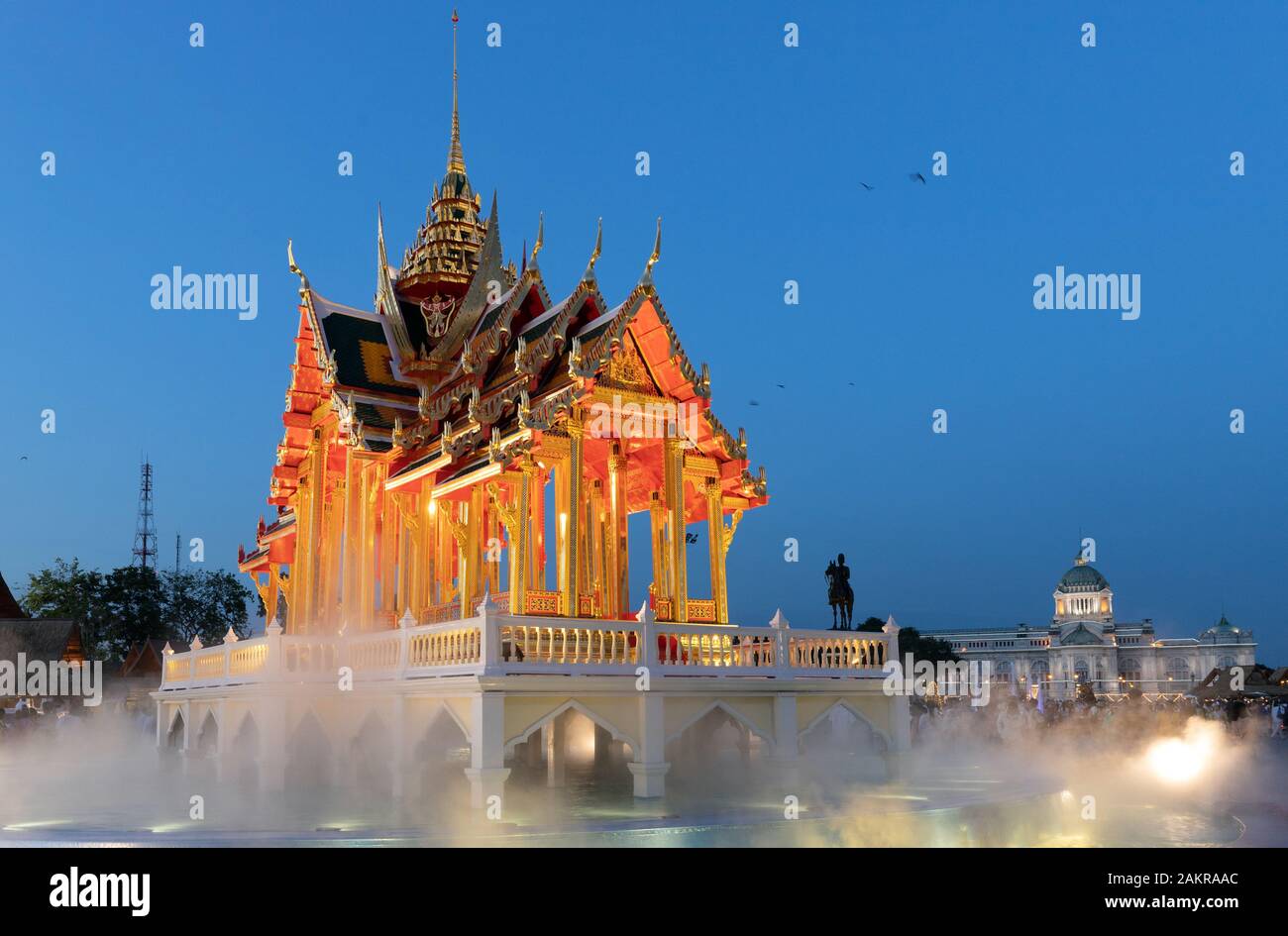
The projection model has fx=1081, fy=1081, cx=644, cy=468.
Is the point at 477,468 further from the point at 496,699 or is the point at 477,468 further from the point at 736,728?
the point at 736,728

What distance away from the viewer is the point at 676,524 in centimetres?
1723

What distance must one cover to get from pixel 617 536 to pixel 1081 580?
165m

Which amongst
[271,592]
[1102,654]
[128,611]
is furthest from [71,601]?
[1102,654]

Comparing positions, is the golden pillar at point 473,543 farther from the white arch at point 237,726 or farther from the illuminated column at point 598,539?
the white arch at point 237,726

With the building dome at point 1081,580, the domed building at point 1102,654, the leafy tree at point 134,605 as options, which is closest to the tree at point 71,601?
the leafy tree at point 134,605

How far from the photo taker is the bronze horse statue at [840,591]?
17.9 metres

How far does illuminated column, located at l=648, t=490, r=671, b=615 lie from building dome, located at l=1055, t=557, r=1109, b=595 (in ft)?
538

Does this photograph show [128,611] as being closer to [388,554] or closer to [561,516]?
[388,554]

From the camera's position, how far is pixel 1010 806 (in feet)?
43.9

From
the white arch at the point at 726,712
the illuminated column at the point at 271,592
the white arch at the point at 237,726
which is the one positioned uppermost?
the illuminated column at the point at 271,592

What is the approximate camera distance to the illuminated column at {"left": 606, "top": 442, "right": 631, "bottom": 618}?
17672 mm

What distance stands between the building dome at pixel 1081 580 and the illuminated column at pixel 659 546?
16399 centimetres

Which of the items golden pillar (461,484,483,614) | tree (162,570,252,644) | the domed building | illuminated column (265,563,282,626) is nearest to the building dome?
the domed building
